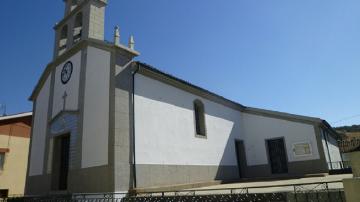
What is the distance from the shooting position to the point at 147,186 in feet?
37.6

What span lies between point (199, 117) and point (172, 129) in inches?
126

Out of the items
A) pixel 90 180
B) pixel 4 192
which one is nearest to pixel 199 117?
pixel 90 180

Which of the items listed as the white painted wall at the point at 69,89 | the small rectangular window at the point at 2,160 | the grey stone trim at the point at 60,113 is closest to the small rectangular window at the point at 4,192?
the small rectangular window at the point at 2,160

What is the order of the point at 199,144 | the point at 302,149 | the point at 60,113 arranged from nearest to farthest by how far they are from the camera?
the point at 60,113
the point at 199,144
the point at 302,149

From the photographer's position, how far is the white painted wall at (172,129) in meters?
12.1

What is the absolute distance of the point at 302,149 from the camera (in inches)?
693

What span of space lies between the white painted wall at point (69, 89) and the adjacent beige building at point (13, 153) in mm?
9286

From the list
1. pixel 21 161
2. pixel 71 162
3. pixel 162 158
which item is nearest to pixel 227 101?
pixel 162 158

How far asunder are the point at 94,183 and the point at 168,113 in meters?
4.64

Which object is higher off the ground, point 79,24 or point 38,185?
point 79,24

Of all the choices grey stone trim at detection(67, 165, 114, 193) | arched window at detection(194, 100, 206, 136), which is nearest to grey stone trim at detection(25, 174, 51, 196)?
grey stone trim at detection(67, 165, 114, 193)

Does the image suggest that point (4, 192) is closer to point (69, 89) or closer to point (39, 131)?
point (39, 131)

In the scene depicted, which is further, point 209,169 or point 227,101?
point 227,101

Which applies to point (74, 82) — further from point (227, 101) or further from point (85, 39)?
point (227, 101)
